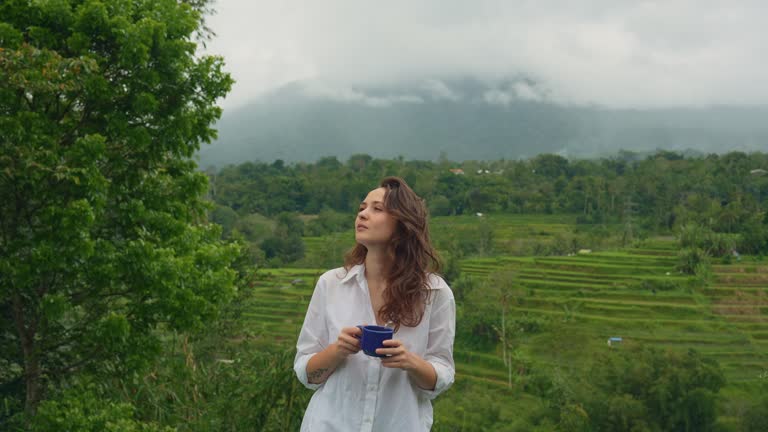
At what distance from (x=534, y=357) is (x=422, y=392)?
22.1 m

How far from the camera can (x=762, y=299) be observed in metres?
25.3

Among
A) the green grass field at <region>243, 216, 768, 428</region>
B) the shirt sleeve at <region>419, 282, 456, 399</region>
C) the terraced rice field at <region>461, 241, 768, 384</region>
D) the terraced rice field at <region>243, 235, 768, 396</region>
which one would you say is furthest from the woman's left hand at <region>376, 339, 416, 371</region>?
the terraced rice field at <region>461, 241, 768, 384</region>

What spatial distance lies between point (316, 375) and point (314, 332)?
0.10 metres

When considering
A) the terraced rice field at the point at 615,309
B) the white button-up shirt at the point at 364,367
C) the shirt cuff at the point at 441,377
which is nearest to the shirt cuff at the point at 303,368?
the white button-up shirt at the point at 364,367

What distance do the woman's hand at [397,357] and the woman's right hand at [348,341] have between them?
6 centimetres

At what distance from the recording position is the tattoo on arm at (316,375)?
151cm

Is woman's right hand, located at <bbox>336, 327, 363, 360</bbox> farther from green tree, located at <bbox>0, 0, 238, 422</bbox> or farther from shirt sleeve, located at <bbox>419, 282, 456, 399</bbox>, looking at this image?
green tree, located at <bbox>0, 0, 238, 422</bbox>

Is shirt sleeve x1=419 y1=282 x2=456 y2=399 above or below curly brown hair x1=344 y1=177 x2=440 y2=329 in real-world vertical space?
below

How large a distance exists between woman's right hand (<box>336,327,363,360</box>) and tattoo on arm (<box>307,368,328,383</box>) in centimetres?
10

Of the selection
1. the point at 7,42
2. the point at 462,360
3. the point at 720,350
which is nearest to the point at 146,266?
the point at 7,42

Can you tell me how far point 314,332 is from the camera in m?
1.56

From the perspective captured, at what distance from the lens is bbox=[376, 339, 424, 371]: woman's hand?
4.55ft

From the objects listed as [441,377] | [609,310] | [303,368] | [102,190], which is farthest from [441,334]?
[609,310]

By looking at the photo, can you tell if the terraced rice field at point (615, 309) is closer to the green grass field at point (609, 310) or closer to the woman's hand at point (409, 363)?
the green grass field at point (609, 310)
